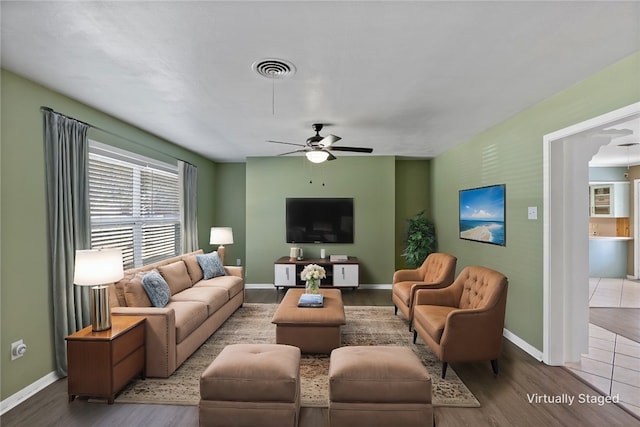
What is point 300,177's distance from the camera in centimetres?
637

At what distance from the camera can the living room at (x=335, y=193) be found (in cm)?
253

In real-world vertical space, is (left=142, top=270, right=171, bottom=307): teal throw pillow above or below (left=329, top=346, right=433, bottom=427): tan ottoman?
above

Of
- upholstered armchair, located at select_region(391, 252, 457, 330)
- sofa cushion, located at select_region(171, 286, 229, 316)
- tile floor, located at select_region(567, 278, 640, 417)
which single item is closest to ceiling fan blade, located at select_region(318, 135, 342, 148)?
upholstered armchair, located at select_region(391, 252, 457, 330)

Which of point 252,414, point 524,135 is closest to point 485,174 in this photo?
point 524,135

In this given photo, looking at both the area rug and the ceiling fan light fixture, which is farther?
the ceiling fan light fixture

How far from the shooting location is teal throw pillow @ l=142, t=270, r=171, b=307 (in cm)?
334

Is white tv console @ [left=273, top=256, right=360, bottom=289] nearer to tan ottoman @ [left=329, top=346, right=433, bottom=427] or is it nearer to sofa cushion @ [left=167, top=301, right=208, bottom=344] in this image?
sofa cushion @ [left=167, top=301, right=208, bottom=344]

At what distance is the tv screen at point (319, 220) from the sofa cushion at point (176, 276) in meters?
2.38

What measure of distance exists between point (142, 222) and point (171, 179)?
1092 mm

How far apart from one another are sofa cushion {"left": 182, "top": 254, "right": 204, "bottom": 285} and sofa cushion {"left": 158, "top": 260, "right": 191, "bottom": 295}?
12 centimetres

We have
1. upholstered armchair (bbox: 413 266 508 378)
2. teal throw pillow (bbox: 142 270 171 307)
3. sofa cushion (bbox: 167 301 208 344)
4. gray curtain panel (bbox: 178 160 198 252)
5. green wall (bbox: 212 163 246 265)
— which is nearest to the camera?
upholstered armchair (bbox: 413 266 508 378)

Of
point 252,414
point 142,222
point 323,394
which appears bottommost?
point 323,394

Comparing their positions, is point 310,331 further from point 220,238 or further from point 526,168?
point 526,168

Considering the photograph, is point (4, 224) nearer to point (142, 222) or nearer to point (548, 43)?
point (142, 222)
